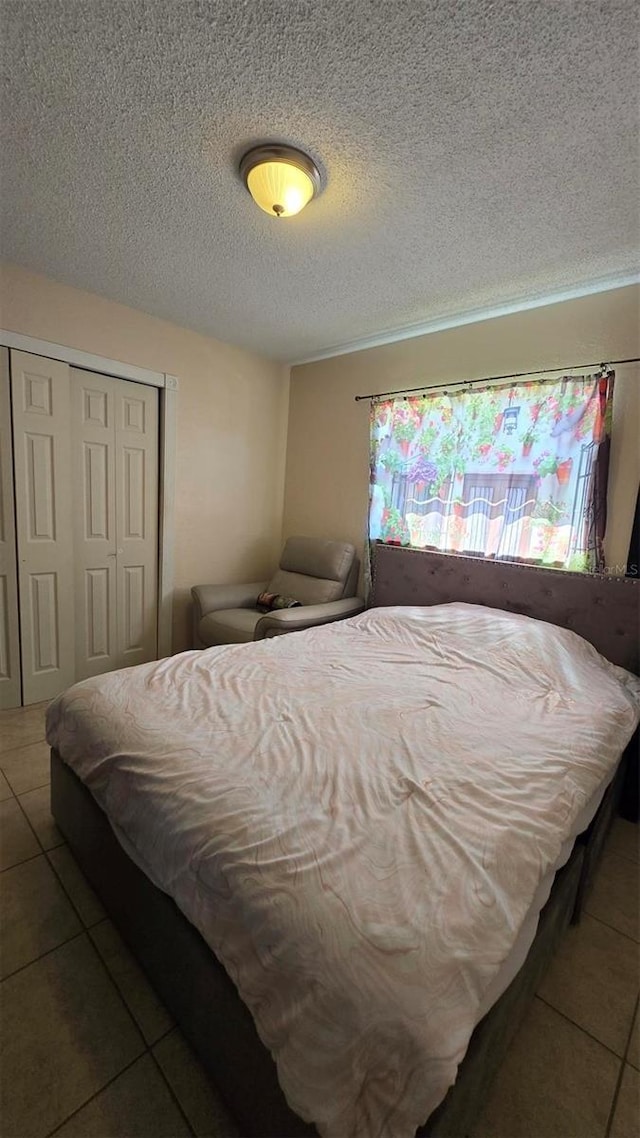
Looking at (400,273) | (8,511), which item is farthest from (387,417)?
(8,511)

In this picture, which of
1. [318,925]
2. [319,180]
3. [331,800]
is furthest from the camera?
[319,180]

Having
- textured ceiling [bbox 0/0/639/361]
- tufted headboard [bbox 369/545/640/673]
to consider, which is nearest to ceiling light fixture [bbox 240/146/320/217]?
textured ceiling [bbox 0/0/639/361]

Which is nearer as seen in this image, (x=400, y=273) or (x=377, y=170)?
(x=377, y=170)

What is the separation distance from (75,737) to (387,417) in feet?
8.54

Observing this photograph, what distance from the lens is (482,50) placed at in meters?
1.11

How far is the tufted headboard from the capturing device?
2.10 metres

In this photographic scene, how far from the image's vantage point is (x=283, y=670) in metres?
1.88

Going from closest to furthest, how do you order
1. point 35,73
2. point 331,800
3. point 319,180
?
point 331,800, point 35,73, point 319,180

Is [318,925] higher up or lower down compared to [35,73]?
lower down

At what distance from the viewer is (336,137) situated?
1.39 metres

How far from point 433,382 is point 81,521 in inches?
97.8

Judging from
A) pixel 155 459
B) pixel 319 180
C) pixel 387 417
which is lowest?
pixel 155 459

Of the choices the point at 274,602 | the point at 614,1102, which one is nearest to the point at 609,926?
the point at 614,1102

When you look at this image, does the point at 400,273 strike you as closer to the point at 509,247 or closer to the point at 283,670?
the point at 509,247
